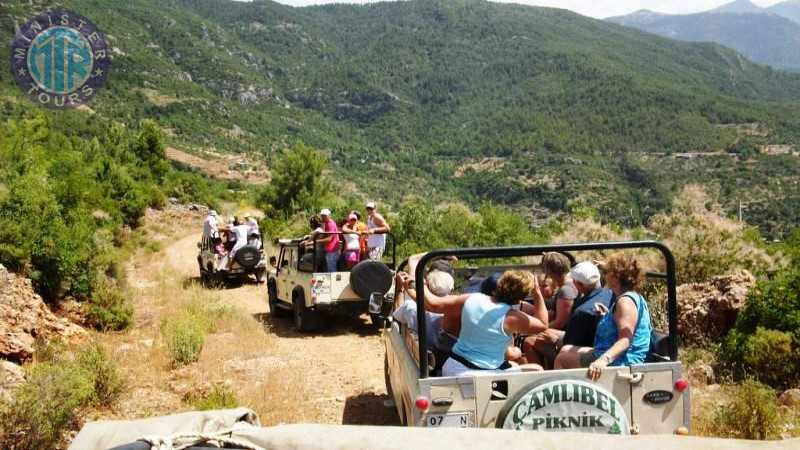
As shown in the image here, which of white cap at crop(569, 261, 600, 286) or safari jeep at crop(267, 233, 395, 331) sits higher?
white cap at crop(569, 261, 600, 286)

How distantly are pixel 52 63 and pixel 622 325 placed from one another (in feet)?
221

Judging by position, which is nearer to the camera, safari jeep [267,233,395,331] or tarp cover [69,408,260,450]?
tarp cover [69,408,260,450]

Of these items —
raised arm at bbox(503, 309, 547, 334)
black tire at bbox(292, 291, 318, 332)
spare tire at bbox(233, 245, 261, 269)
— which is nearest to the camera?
raised arm at bbox(503, 309, 547, 334)

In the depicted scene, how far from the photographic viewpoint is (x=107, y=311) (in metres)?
10.1

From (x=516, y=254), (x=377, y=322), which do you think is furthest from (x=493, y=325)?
(x=377, y=322)

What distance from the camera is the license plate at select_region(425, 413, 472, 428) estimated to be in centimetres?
429

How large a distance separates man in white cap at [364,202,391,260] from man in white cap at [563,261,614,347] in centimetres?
614

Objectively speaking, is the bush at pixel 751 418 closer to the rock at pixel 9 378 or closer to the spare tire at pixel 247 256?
the rock at pixel 9 378

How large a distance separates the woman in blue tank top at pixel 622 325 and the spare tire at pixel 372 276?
558 centimetres

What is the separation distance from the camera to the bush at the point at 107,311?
1004 centimetres

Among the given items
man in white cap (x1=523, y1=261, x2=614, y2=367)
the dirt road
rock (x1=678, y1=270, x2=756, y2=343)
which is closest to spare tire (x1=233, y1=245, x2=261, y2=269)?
Result: the dirt road

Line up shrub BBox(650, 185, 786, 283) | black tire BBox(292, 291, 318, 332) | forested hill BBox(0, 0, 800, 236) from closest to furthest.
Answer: black tire BBox(292, 291, 318, 332) < shrub BBox(650, 185, 786, 283) < forested hill BBox(0, 0, 800, 236)

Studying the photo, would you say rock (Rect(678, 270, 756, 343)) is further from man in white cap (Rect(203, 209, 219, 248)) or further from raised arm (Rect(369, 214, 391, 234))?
man in white cap (Rect(203, 209, 219, 248))

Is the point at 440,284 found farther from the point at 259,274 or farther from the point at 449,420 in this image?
the point at 259,274
